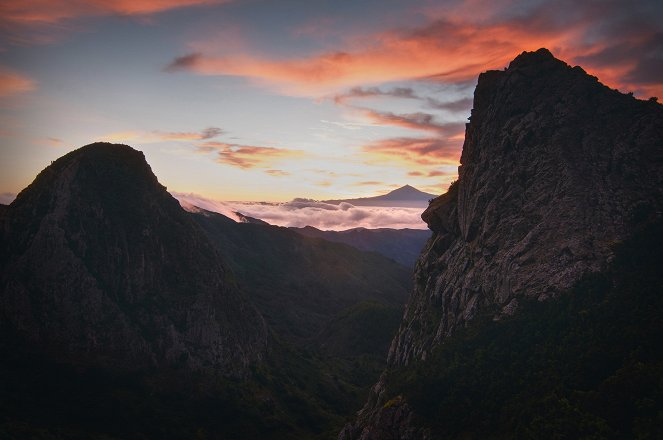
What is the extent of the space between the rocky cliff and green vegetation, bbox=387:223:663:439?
5.19 metres

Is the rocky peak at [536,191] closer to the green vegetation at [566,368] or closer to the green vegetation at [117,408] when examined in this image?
the green vegetation at [566,368]

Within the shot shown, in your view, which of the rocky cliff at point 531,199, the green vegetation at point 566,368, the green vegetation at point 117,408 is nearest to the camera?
the green vegetation at point 566,368

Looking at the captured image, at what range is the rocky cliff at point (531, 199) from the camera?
112 m

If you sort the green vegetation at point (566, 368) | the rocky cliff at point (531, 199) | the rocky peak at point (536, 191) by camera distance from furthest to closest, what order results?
the rocky peak at point (536, 191) → the rocky cliff at point (531, 199) → the green vegetation at point (566, 368)

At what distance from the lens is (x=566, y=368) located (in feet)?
293

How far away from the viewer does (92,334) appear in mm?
189375

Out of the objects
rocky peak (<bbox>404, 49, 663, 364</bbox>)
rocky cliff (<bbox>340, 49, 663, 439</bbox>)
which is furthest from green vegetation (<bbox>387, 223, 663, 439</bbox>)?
rocky peak (<bbox>404, 49, 663, 364</bbox>)

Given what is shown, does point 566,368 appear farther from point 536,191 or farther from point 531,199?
point 536,191

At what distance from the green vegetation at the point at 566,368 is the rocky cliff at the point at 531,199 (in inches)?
204

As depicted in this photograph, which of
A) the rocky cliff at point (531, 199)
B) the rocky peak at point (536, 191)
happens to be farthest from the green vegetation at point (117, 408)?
the rocky peak at point (536, 191)

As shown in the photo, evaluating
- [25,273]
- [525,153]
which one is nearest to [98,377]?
[25,273]

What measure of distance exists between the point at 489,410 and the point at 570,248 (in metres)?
47.5

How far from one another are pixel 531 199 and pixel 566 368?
54666 mm

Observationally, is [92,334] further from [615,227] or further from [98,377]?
[615,227]
